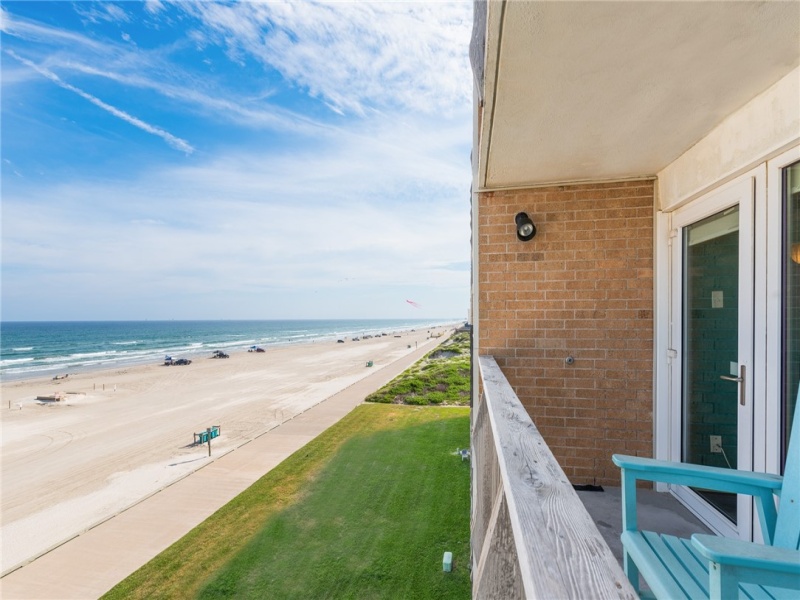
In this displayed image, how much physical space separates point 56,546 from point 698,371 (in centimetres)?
849

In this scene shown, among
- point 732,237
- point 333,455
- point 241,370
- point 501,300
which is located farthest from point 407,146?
point 241,370

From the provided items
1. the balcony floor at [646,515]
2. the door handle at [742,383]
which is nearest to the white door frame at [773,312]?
the door handle at [742,383]

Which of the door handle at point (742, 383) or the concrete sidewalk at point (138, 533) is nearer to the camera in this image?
the door handle at point (742, 383)

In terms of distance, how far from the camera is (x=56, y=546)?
566 cm

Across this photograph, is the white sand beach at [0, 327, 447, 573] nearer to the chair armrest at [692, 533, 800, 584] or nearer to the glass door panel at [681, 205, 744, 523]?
the chair armrest at [692, 533, 800, 584]

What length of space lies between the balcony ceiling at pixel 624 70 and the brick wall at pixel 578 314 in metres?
0.64

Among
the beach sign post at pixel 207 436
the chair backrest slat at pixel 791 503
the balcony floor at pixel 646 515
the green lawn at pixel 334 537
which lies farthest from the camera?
the beach sign post at pixel 207 436

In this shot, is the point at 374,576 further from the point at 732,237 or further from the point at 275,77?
the point at 275,77

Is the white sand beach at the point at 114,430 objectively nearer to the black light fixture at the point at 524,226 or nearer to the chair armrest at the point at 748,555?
the black light fixture at the point at 524,226

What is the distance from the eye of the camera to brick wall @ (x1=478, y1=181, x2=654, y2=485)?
2.93m

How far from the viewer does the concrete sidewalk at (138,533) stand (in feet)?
15.6

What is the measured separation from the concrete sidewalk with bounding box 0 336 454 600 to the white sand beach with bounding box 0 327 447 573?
45 centimetres

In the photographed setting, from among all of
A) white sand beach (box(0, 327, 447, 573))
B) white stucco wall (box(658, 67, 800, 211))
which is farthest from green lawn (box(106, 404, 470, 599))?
white stucco wall (box(658, 67, 800, 211))

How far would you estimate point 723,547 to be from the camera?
76cm
